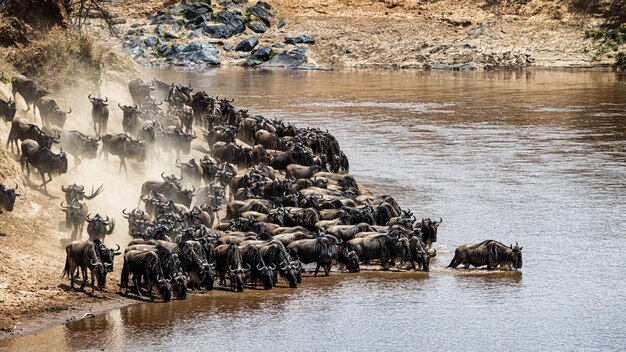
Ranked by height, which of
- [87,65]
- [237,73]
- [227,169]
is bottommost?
[227,169]

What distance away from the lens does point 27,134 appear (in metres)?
22.6

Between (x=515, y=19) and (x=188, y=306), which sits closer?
(x=188, y=306)

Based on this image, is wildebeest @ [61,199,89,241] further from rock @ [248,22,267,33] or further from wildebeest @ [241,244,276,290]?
rock @ [248,22,267,33]

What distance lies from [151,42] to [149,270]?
62902mm

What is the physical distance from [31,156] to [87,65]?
746 cm

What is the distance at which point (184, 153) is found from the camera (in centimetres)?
2769

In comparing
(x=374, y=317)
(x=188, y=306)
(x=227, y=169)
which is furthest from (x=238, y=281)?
(x=227, y=169)

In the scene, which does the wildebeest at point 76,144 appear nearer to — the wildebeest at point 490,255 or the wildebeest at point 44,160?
the wildebeest at point 44,160

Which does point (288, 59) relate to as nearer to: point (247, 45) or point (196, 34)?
→ point (247, 45)

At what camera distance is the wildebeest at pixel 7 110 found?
23.6 meters

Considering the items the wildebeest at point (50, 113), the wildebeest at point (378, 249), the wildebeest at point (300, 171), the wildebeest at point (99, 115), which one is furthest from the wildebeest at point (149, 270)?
the wildebeest at point (300, 171)

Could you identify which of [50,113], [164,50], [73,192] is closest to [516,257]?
[73,192]

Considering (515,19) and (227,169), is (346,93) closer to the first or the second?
(515,19)

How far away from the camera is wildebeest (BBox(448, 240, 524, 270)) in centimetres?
2025
